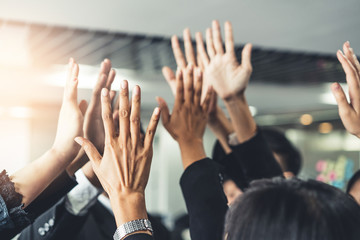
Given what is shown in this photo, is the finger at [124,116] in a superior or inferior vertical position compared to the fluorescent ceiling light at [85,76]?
inferior

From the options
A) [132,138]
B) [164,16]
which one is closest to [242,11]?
[164,16]

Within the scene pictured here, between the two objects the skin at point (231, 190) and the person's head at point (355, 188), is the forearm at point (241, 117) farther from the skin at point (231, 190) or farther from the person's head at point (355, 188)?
the skin at point (231, 190)

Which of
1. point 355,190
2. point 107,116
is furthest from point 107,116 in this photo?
point 355,190

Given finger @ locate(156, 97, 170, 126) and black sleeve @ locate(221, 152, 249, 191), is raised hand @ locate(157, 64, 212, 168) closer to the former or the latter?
finger @ locate(156, 97, 170, 126)

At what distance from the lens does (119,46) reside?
12.0ft

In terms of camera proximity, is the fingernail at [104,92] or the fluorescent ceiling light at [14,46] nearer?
the fingernail at [104,92]

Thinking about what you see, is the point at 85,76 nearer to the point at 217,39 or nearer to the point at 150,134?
the point at 217,39

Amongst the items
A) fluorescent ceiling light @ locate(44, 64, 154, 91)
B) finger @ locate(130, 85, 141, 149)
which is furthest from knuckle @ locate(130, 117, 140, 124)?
fluorescent ceiling light @ locate(44, 64, 154, 91)

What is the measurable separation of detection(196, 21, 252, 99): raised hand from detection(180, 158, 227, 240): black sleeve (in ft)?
1.24

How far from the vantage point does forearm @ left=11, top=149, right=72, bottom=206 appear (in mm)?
853

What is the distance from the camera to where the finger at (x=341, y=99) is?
42.6 inches

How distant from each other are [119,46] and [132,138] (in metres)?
2.94

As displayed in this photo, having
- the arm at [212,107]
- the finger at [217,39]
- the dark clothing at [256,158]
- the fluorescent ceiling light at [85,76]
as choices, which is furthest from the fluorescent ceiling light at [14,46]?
the dark clothing at [256,158]

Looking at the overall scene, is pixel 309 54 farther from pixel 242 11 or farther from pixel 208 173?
pixel 208 173
